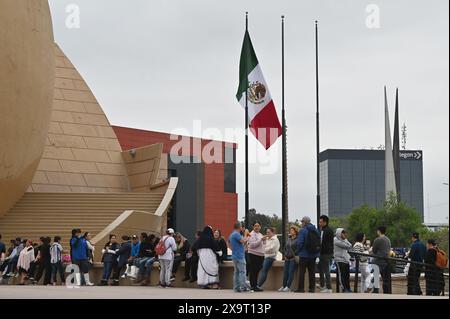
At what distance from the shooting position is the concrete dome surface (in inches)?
845

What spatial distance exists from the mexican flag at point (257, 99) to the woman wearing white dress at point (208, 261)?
9098 mm

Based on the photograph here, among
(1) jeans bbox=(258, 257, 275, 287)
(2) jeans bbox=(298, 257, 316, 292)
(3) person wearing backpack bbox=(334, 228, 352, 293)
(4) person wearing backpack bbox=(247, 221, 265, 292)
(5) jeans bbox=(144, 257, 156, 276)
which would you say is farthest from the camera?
(5) jeans bbox=(144, 257, 156, 276)

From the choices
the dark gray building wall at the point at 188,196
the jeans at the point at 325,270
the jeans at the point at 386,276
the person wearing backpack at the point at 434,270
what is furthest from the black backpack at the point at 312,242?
the dark gray building wall at the point at 188,196

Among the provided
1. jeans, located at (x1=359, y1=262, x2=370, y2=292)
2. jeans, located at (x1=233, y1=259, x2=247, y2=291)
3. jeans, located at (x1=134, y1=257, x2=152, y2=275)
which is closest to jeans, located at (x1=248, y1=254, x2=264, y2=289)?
jeans, located at (x1=233, y1=259, x2=247, y2=291)

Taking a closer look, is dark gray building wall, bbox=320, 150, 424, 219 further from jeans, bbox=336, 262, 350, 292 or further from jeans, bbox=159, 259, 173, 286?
jeans, bbox=336, 262, 350, 292

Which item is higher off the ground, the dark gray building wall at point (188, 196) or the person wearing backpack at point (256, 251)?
the dark gray building wall at point (188, 196)

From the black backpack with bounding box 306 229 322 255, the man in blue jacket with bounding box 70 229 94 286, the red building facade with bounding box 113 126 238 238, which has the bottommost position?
the man in blue jacket with bounding box 70 229 94 286

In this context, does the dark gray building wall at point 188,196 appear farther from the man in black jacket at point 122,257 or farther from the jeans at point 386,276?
the jeans at point 386,276

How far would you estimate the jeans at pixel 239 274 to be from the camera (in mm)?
14852

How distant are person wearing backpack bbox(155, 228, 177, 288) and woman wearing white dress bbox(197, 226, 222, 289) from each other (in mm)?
757

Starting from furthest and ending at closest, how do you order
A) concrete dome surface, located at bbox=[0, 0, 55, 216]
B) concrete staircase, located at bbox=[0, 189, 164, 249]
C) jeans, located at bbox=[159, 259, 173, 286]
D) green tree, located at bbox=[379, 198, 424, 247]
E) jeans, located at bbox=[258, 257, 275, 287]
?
green tree, located at bbox=[379, 198, 424, 247] < concrete staircase, located at bbox=[0, 189, 164, 249] < concrete dome surface, located at bbox=[0, 0, 55, 216] < jeans, located at bbox=[159, 259, 173, 286] < jeans, located at bbox=[258, 257, 275, 287]

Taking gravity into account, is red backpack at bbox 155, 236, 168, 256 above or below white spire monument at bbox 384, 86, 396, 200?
below

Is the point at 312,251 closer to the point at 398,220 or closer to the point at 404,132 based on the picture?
the point at 398,220

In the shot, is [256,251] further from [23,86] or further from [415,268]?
[23,86]
